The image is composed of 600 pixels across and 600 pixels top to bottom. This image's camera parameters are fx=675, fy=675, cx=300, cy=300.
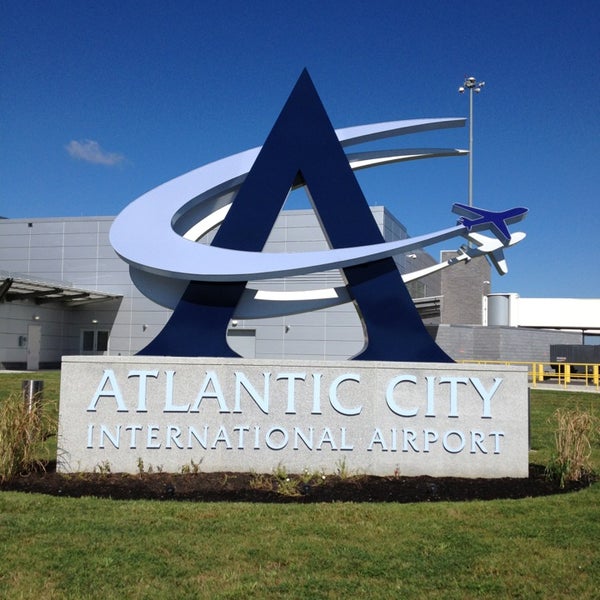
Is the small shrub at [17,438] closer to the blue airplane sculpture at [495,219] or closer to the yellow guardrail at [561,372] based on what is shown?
the blue airplane sculpture at [495,219]

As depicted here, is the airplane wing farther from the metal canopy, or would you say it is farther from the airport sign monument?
the metal canopy

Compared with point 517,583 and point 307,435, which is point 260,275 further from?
point 517,583

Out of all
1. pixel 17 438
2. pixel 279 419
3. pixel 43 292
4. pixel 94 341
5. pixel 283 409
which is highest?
pixel 43 292

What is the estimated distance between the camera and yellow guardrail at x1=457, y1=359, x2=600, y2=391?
30.0m

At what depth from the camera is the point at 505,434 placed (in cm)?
888

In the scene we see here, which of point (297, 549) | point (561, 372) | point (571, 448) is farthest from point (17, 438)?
point (561, 372)

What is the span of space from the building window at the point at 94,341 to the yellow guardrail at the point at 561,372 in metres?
20.6

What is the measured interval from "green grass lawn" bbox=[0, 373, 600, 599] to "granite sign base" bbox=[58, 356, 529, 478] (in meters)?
1.38

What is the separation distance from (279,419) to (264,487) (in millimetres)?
1033

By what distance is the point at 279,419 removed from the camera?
875cm

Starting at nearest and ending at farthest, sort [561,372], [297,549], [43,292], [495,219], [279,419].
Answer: [297,549]
[279,419]
[495,219]
[43,292]
[561,372]

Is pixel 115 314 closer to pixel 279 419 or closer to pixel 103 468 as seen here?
pixel 103 468

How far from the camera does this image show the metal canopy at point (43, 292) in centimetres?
3130

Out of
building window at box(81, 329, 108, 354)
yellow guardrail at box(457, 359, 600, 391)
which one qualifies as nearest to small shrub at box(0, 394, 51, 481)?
yellow guardrail at box(457, 359, 600, 391)
